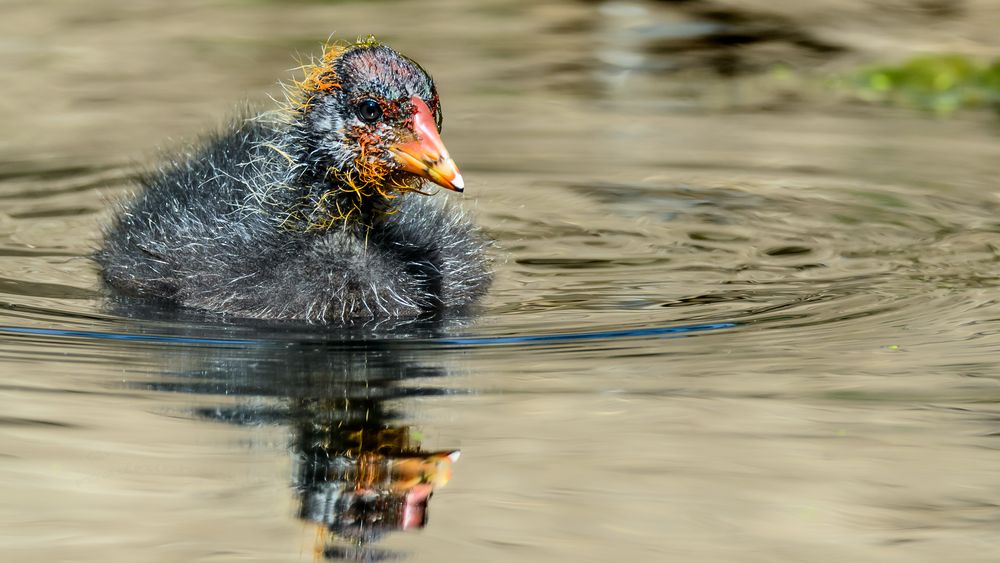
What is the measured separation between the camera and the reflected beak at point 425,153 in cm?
597

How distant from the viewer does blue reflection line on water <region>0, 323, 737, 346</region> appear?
19.2 ft

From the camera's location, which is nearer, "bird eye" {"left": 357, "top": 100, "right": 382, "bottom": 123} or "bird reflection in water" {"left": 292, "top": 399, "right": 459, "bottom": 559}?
"bird reflection in water" {"left": 292, "top": 399, "right": 459, "bottom": 559}

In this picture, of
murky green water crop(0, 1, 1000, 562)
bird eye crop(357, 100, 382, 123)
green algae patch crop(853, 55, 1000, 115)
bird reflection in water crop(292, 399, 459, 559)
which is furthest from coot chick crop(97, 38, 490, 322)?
green algae patch crop(853, 55, 1000, 115)

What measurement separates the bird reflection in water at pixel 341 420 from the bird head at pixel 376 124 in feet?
2.25

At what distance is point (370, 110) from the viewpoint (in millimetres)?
6070

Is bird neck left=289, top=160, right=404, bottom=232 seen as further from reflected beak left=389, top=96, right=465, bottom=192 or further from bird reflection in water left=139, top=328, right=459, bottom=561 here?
bird reflection in water left=139, top=328, right=459, bottom=561

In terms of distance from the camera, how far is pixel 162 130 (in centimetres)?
1047

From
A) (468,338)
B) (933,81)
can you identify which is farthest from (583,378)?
(933,81)

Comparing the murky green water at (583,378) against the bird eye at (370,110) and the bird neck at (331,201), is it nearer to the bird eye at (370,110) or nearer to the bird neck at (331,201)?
the bird neck at (331,201)

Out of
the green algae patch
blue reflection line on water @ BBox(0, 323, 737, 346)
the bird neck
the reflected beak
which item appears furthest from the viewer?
the green algae patch

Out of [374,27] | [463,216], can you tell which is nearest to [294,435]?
[463,216]

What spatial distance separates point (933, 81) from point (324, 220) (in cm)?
704

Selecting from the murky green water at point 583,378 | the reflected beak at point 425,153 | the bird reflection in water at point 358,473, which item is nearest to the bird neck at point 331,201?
the reflected beak at point 425,153

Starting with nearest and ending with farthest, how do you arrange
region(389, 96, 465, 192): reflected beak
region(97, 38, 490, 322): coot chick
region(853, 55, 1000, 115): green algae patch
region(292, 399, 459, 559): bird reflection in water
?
region(292, 399, 459, 559): bird reflection in water
region(389, 96, 465, 192): reflected beak
region(97, 38, 490, 322): coot chick
region(853, 55, 1000, 115): green algae patch
